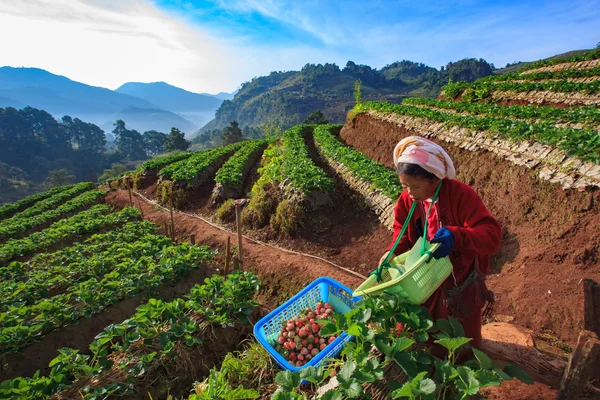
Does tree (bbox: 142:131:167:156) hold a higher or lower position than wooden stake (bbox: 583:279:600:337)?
lower

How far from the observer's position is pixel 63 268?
615cm

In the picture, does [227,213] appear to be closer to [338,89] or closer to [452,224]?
[452,224]

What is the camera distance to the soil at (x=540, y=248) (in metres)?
3.97

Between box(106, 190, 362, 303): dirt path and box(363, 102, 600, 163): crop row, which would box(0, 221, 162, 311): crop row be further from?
box(363, 102, 600, 163): crop row

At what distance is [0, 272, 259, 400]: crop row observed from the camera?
2938mm

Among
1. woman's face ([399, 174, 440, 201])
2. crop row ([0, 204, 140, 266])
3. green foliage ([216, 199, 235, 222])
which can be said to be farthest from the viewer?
green foliage ([216, 199, 235, 222])

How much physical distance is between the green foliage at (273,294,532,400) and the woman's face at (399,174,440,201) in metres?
0.78

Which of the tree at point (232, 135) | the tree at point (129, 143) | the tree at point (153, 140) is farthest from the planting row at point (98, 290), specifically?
the tree at point (153, 140)

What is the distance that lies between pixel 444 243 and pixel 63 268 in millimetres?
7265

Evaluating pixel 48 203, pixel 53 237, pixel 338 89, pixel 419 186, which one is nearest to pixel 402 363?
pixel 419 186

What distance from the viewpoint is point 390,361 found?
2055 mm

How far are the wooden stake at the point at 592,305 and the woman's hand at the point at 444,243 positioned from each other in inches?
48.3

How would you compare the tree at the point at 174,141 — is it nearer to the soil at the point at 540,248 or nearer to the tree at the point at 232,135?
the tree at the point at 232,135

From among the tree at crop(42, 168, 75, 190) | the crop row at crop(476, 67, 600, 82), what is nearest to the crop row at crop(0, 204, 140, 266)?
the crop row at crop(476, 67, 600, 82)
